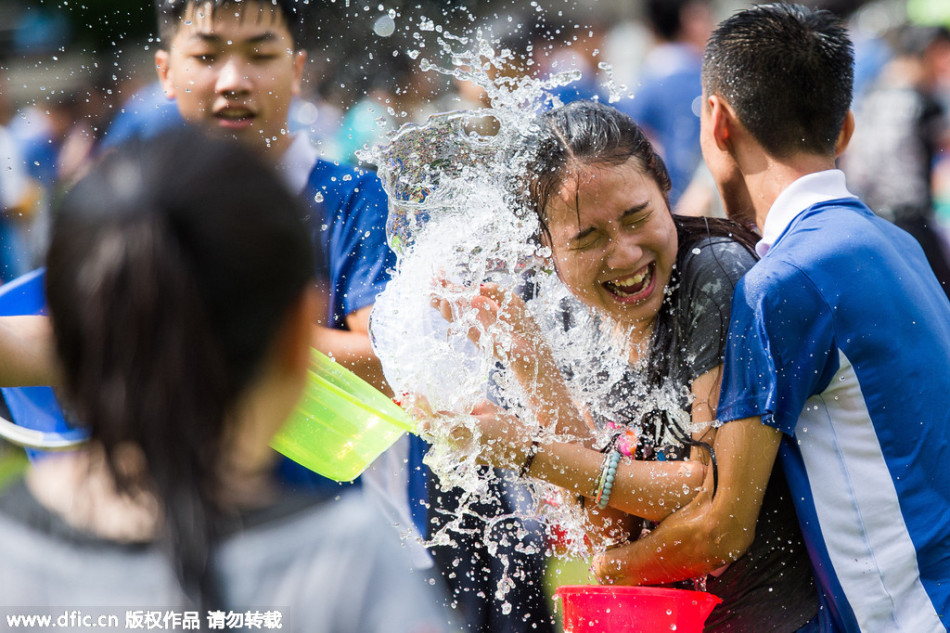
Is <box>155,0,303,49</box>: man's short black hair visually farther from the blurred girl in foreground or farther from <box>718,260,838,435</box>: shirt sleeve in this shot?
the blurred girl in foreground

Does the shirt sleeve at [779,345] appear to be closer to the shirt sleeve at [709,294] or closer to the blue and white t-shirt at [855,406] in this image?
the blue and white t-shirt at [855,406]

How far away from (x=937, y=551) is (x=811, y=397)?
41 cm

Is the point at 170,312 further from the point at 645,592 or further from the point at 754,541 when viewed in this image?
the point at 754,541

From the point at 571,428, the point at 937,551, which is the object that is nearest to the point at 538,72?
the point at 571,428

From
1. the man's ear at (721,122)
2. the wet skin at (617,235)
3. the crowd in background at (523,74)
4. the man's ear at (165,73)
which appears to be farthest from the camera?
the crowd in background at (523,74)

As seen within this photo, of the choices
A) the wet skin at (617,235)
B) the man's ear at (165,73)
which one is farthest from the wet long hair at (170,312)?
the man's ear at (165,73)

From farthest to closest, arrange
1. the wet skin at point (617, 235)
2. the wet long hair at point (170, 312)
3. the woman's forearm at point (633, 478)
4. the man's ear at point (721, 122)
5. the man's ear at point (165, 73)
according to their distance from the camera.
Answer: the man's ear at point (165, 73), the man's ear at point (721, 122), the wet skin at point (617, 235), the woman's forearm at point (633, 478), the wet long hair at point (170, 312)

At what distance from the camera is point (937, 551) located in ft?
6.81

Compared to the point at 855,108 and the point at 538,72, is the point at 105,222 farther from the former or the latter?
the point at 538,72

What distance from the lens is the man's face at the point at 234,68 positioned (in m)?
2.98

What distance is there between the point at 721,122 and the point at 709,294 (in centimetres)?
48

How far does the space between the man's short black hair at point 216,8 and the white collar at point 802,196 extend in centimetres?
166

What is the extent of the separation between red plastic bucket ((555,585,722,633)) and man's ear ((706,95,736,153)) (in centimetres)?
109

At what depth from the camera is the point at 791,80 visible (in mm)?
2330
